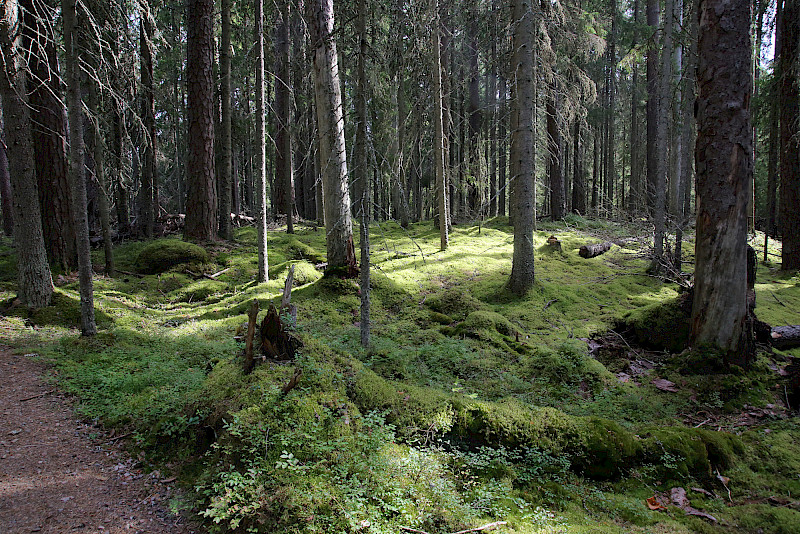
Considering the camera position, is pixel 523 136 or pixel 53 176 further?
pixel 53 176

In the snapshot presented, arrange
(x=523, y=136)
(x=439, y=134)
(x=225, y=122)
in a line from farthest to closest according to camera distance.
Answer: (x=225, y=122)
(x=439, y=134)
(x=523, y=136)

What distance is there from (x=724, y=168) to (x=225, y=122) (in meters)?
11.8

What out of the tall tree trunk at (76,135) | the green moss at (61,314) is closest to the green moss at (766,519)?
the tall tree trunk at (76,135)

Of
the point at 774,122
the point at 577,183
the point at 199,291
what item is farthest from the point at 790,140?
the point at 199,291

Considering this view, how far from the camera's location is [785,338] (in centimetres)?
618

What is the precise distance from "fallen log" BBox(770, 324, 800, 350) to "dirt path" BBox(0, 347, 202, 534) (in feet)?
25.1

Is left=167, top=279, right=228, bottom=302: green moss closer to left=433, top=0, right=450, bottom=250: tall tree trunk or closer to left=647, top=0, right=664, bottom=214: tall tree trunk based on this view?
left=433, top=0, right=450, bottom=250: tall tree trunk

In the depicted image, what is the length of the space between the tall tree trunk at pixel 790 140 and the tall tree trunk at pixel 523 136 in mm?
6878

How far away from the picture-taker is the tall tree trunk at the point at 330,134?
294 inches

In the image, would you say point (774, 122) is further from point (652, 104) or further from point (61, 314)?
point (61, 314)

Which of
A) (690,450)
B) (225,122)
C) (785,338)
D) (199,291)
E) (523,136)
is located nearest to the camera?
(690,450)

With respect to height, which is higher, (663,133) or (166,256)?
(663,133)

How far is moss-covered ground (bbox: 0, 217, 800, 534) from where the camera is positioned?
3.02m

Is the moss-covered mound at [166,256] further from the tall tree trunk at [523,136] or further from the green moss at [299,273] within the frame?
the tall tree trunk at [523,136]
